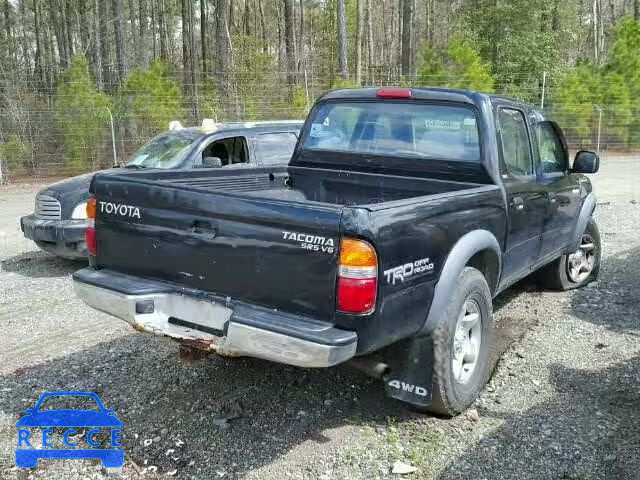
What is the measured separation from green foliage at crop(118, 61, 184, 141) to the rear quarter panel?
1444 cm

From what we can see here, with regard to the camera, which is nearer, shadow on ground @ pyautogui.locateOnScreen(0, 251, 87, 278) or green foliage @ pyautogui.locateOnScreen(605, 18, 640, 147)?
shadow on ground @ pyautogui.locateOnScreen(0, 251, 87, 278)

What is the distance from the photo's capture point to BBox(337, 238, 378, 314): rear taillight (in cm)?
297

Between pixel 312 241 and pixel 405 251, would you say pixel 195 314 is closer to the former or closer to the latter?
pixel 312 241

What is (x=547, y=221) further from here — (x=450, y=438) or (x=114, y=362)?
(x=114, y=362)

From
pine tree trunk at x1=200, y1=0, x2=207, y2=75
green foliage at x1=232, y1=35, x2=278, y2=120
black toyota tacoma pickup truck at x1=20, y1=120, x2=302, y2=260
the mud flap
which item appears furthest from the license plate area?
pine tree trunk at x1=200, y1=0, x2=207, y2=75

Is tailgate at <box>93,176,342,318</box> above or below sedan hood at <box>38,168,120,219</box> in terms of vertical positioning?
above

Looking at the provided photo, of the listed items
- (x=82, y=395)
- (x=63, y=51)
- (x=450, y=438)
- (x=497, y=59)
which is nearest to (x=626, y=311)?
(x=450, y=438)

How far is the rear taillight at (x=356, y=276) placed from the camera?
2.97 metres

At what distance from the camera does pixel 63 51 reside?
116 ft

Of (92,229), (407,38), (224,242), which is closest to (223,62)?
(407,38)

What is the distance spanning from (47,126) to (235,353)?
1511 centimetres

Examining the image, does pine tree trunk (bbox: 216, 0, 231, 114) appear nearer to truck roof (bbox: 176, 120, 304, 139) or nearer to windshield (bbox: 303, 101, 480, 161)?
truck roof (bbox: 176, 120, 304, 139)

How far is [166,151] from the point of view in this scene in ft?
26.0

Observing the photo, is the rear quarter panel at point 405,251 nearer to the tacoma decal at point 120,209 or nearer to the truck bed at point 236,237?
the truck bed at point 236,237
